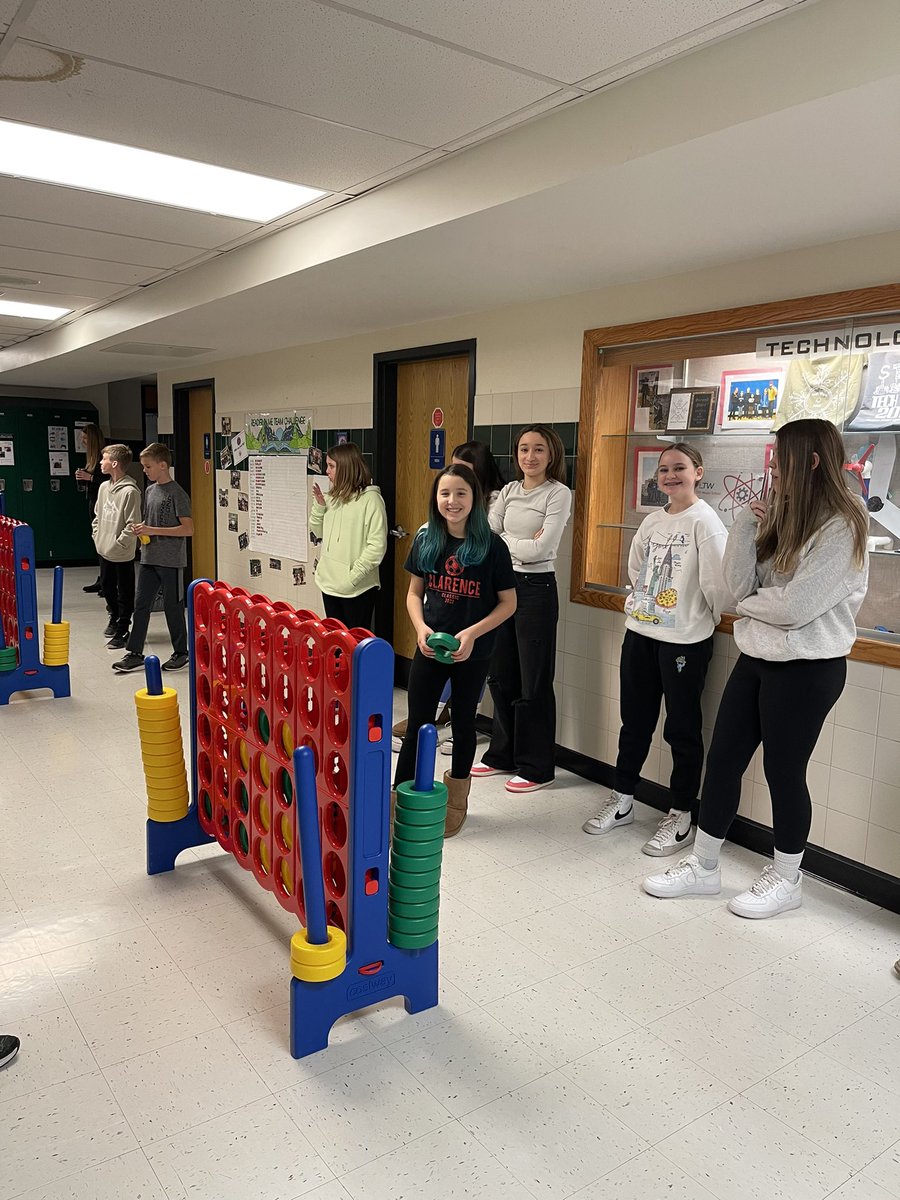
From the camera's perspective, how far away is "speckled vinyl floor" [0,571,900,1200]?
74.8 inches

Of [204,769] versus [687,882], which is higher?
[204,769]

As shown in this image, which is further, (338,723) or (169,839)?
(169,839)

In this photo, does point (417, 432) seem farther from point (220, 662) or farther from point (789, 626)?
point (789, 626)

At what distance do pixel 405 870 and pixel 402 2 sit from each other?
2.06 m

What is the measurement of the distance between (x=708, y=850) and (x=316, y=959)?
1.60 m

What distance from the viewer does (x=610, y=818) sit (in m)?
3.63

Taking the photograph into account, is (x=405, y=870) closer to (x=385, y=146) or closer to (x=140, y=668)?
(x=385, y=146)

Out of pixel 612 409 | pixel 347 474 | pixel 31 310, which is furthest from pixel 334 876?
pixel 31 310

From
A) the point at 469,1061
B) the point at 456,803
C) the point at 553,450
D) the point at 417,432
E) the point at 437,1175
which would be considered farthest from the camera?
the point at 417,432

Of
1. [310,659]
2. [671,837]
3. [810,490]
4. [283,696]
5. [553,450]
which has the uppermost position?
[553,450]

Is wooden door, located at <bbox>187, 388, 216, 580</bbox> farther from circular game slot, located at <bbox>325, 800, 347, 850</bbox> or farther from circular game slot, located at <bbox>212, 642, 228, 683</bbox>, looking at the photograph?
circular game slot, located at <bbox>325, 800, 347, 850</bbox>

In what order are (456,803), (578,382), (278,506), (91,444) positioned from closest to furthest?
(456,803) < (578,382) < (278,506) < (91,444)

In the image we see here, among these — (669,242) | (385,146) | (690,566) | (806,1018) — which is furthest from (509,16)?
(806,1018)

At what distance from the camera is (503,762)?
4293mm
